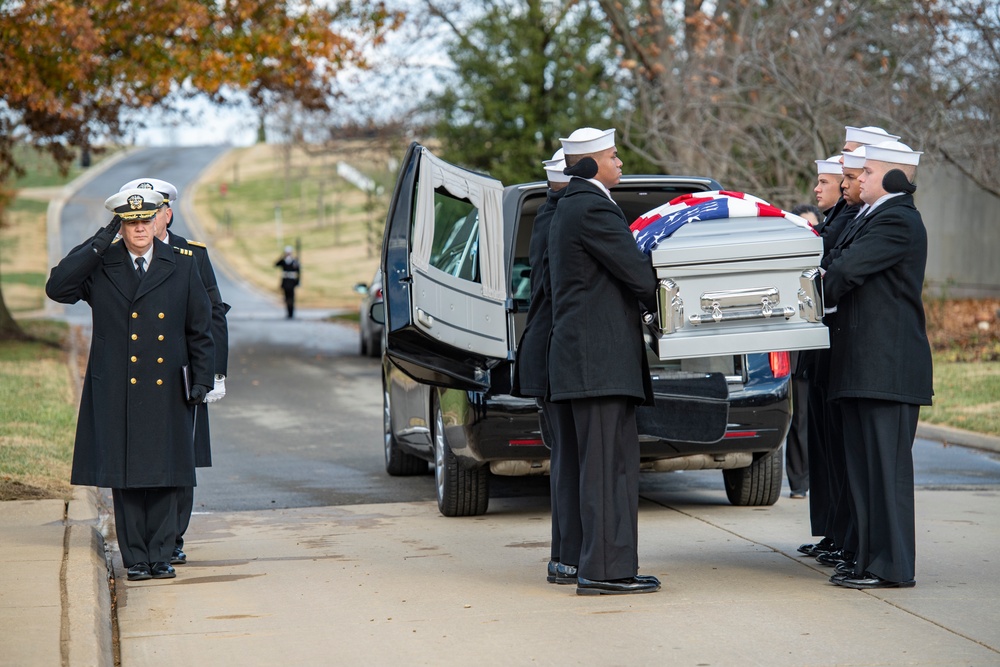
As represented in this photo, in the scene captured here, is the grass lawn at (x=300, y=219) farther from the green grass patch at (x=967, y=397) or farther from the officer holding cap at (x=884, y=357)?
the officer holding cap at (x=884, y=357)

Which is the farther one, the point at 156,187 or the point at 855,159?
the point at 156,187

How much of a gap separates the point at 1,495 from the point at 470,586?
3.62 m

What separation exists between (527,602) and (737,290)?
168cm

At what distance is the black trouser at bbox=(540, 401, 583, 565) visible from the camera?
255 inches

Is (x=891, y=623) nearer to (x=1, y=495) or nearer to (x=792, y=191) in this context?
(x=1, y=495)

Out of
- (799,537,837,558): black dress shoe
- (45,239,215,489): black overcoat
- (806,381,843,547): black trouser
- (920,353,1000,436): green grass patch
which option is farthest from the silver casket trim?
(920,353,1000,436): green grass patch

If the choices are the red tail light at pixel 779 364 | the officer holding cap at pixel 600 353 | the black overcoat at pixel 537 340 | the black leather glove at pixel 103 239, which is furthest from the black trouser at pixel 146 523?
the red tail light at pixel 779 364

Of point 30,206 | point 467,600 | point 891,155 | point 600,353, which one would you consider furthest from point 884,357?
point 30,206

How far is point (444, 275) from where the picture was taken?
304 inches

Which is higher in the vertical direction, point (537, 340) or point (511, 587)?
point (537, 340)

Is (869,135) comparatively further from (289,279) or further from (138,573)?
(289,279)

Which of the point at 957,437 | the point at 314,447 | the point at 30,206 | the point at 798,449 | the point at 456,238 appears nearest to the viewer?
the point at 456,238

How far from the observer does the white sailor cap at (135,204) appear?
667 centimetres

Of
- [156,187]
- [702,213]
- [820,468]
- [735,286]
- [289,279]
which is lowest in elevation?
[289,279]
